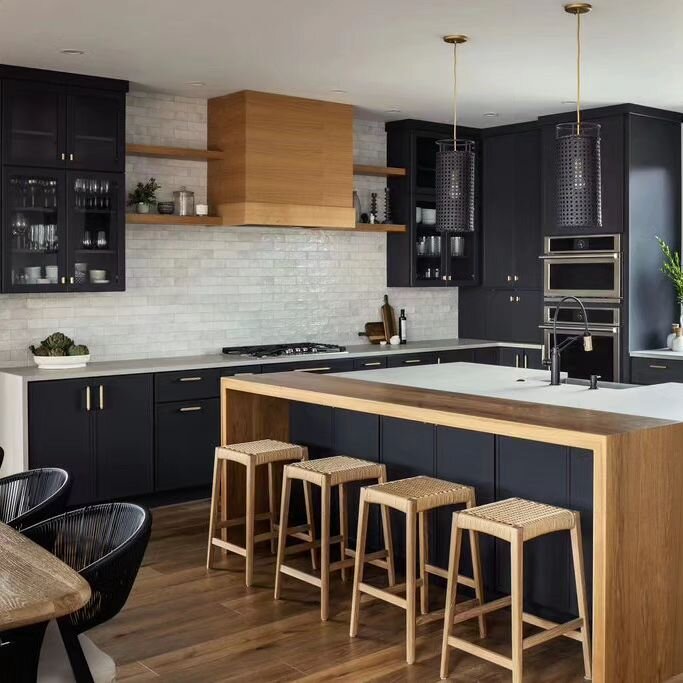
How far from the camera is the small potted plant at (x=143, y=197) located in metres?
6.89

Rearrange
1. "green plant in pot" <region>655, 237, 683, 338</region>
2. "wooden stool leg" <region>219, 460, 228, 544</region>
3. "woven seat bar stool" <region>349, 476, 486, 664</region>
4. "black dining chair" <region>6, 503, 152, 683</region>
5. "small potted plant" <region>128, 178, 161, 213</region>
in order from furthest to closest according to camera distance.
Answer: "green plant in pot" <region>655, 237, 683, 338</region> < "small potted plant" <region>128, 178, 161, 213</region> < "wooden stool leg" <region>219, 460, 228, 544</region> < "woven seat bar stool" <region>349, 476, 486, 664</region> < "black dining chair" <region>6, 503, 152, 683</region>

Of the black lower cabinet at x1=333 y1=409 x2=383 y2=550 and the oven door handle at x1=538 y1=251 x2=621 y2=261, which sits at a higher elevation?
the oven door handle at x1=538 y1=251 x2=621 y2=261

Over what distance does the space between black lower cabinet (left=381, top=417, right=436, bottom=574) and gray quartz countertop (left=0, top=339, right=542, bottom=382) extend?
2047 mm

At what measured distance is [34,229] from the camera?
6.27 m

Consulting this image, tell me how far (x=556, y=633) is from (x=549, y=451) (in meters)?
0.82

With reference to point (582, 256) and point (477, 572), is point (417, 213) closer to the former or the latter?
point (582, 256)

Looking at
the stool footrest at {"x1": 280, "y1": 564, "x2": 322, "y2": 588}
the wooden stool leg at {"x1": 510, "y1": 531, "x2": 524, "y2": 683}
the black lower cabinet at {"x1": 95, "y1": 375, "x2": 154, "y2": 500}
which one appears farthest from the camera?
the black lower cabinet at {"x1": 95, "y1": 375, "x2": 154, "y2": 500}

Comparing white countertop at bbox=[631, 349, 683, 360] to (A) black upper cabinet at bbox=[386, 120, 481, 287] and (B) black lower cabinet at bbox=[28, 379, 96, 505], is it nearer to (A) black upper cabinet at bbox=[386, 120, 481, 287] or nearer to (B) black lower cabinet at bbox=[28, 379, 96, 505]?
(A) black upper cabinet at bbox=[386, 120, 481, 287]

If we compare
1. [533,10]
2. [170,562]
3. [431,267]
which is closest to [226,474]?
[170,562]

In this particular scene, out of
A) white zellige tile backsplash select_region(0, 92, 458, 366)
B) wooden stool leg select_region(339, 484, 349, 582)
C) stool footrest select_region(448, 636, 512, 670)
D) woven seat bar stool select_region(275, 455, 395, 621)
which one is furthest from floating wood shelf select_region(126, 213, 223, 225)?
stool footrest select_region(448, 636, 512, 670)

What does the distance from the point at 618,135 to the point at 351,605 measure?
459cm

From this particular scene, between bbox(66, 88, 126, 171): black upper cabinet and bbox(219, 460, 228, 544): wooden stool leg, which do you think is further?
bbox(66, 88, 126, 171): black upper cabinet

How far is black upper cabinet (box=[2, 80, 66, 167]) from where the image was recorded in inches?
241

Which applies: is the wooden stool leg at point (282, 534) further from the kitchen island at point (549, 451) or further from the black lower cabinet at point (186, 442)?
the black lower cabinet at point (186, 442)
